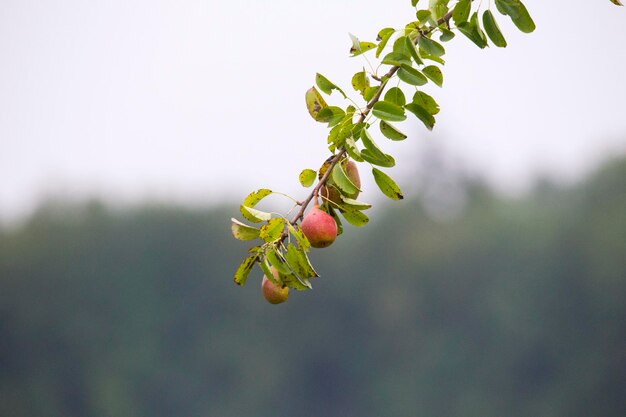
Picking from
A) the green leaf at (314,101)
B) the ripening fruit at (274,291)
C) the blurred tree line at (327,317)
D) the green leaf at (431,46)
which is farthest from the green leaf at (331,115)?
the blurred tree line at (327,317)

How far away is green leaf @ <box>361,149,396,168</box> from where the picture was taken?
2.32 meters

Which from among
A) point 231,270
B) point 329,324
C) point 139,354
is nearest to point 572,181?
point 329,324

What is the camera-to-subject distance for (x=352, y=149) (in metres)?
2.30

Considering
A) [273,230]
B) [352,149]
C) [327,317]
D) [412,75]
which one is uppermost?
[412,75]

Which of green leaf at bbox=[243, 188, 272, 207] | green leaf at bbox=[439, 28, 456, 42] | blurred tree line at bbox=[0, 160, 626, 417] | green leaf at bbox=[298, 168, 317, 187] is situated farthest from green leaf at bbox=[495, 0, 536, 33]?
blurred tree line at bbox=[0, 160, 626, 417]

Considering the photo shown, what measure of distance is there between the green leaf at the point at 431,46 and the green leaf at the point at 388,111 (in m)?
0.20

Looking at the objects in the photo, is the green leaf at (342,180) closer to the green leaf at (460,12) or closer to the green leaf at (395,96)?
the green leaf at (395,96)

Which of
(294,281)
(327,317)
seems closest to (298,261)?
(294,281)

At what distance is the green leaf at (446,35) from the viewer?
2.48 metres

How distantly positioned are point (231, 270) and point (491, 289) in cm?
1374

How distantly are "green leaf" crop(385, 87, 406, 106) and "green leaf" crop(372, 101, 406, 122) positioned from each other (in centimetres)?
13

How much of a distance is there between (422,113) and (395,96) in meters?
0.08

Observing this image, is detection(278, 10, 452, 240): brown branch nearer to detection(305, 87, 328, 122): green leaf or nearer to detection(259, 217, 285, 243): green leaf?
detection(259, 217, 285, 243): green leaf

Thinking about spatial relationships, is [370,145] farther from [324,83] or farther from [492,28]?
[492,28]
